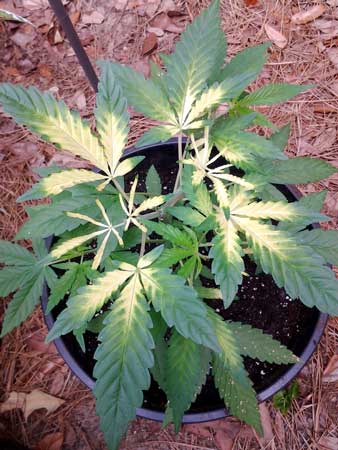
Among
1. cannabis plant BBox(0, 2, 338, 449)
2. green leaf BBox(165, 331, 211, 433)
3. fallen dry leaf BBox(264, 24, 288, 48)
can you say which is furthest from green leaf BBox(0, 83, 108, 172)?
fallen dry leaf BBox(264, 24, 288, 48)

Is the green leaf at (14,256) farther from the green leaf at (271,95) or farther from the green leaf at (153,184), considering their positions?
the green leaf at (271,95)

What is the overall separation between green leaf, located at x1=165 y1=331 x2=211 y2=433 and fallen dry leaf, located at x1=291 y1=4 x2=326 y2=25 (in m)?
1.46

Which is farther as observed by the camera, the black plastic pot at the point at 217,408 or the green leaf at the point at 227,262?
the black plastic pot at the point at 217,408

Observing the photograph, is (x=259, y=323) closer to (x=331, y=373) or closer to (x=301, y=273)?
(x=331, y=373)

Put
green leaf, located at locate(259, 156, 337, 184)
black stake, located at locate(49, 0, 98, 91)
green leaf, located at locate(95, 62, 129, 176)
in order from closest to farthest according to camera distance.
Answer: green leaf, located at locate(95, 62, 129, 176), green leaf, located at locate(259, 156, 337, 184), black stake, located at locate(49, 0, 98, 91)

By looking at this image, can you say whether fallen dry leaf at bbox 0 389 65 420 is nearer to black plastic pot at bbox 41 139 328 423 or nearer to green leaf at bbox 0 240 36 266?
black plastic pot at bbox 41 139 328 423

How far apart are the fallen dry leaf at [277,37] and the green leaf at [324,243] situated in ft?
3.55

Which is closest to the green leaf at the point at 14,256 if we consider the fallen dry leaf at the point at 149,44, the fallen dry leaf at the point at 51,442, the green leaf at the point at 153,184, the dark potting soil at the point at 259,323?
the dark potting soil at the point at 259,323

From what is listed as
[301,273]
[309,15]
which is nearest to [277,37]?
[309,15]

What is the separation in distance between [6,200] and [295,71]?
117 cm

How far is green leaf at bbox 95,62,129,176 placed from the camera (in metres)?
0.72

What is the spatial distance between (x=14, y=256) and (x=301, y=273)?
61 cm

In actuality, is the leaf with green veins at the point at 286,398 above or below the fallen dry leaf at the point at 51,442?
below

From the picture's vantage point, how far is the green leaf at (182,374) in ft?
2.50
